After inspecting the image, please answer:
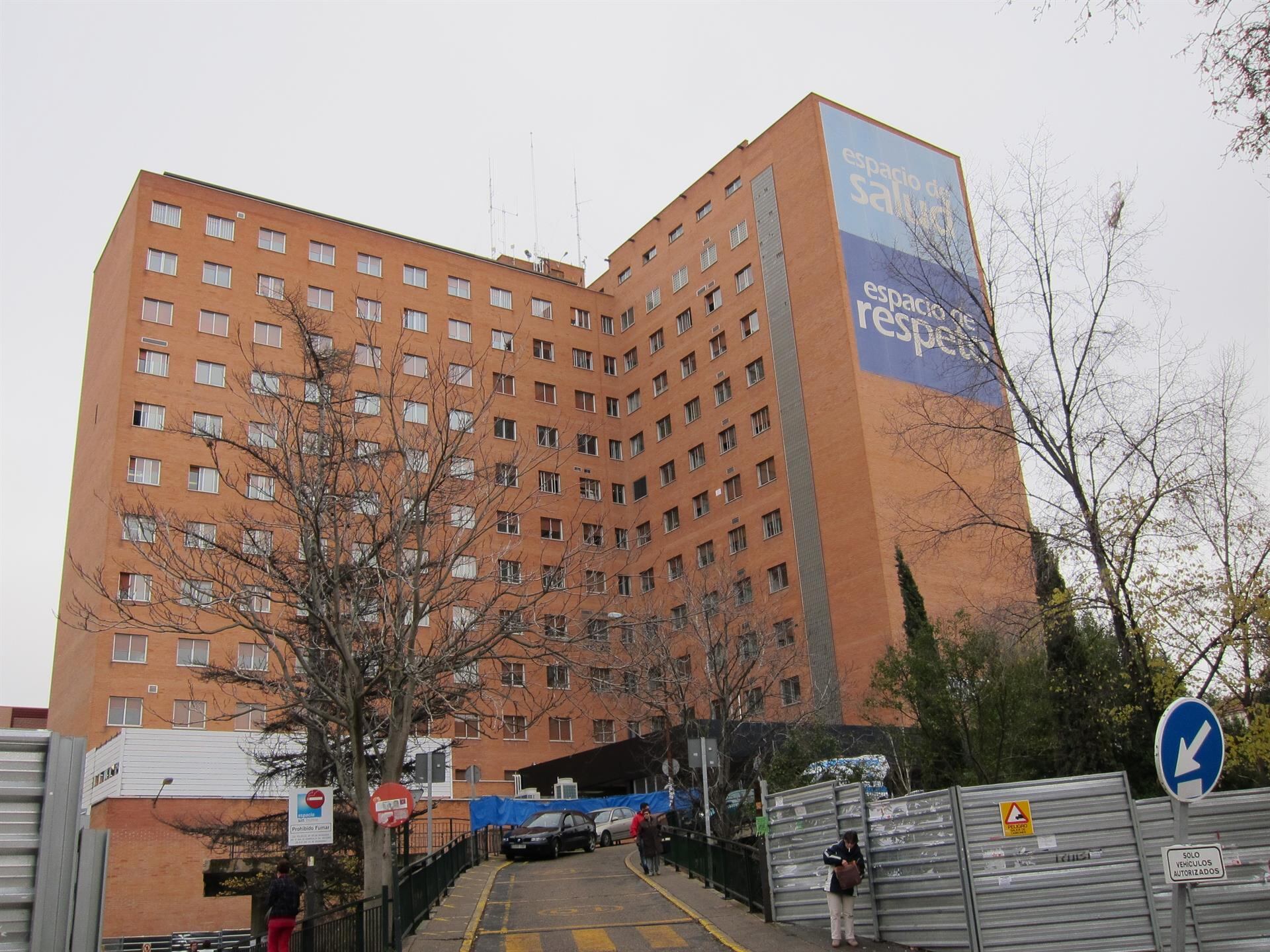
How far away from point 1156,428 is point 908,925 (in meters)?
9.86

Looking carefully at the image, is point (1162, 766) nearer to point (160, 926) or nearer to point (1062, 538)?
point (1062, 538)

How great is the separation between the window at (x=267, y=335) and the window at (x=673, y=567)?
24.4 meters

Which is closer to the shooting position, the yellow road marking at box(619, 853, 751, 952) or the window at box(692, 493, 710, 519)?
the yellow road marking at box(619, 853, 751, 952)

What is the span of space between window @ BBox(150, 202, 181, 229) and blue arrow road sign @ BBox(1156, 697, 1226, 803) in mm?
58646

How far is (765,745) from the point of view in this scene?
3547 centimetres

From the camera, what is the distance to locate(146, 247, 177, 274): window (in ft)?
183

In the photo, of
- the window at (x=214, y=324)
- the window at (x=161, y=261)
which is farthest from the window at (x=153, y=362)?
the window at (x=161, y=261)

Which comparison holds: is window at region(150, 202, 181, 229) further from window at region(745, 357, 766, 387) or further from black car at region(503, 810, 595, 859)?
black car at region(503, 810, 595, 859)

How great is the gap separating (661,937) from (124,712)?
39.2 metres

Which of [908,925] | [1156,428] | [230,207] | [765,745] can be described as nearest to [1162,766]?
[908,925]

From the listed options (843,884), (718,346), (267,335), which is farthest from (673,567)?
(843,884)

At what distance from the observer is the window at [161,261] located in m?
55.8

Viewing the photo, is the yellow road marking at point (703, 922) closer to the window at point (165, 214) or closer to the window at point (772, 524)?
the window at point (772, 524)

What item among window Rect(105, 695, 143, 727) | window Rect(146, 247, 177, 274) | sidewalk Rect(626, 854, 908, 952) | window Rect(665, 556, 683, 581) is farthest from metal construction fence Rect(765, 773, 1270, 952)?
window Rect(146, 247, 177, 274)
